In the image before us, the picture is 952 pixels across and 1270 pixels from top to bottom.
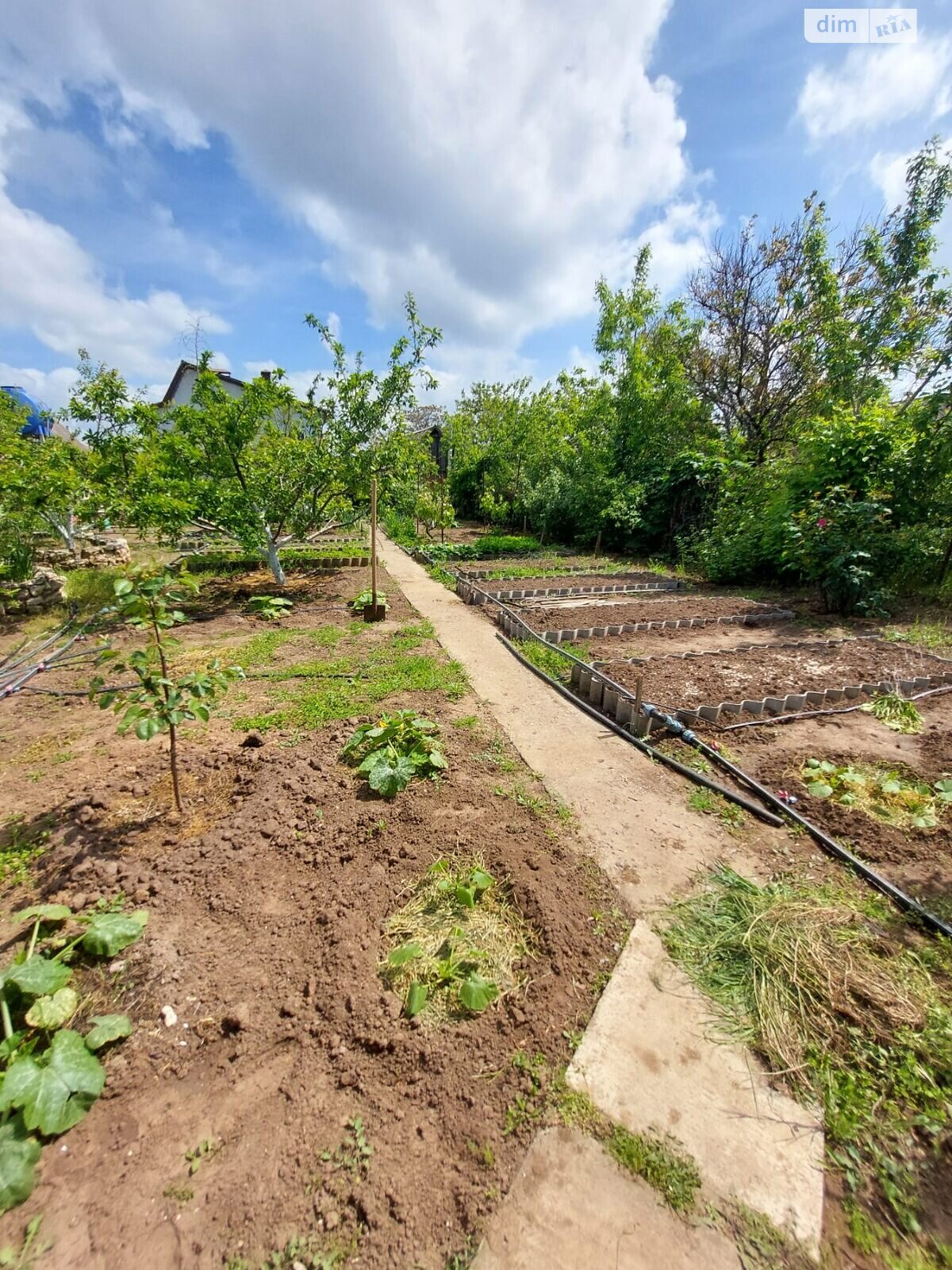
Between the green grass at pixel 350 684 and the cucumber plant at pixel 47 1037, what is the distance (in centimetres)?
217

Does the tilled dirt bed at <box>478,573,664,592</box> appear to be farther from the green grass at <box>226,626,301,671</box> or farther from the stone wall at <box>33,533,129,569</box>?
the stone wall at <box>33,533,129,569</box>

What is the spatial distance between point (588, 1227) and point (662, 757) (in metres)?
2.95

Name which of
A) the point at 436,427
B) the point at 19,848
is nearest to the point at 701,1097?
the point at 19,848

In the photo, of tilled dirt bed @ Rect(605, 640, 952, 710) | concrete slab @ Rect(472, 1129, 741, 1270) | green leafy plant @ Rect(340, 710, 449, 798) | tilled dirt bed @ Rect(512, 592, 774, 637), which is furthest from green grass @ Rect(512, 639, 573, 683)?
concrete slab @ Rect(472, 1129, 741, 1270)

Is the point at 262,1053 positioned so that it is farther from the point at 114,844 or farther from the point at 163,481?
the point at 163,481

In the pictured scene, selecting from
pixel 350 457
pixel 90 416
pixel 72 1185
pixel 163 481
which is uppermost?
pixel 90 416

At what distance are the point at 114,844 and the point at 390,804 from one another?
170 centimetres

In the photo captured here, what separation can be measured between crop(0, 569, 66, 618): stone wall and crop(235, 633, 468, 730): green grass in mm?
5016

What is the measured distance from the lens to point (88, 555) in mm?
10391

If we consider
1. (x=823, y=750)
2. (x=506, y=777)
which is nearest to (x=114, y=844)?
(x=506, y=777)

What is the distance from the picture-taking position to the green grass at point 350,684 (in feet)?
15.1

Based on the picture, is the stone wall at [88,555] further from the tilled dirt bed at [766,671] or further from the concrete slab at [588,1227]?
the concrete slab at [588,1227]

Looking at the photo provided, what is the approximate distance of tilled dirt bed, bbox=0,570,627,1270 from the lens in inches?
59.6

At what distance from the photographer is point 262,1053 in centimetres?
195
